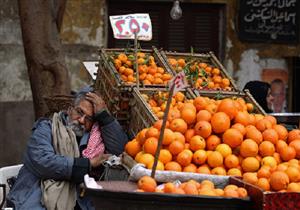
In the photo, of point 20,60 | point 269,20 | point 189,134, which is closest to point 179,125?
point 189,134

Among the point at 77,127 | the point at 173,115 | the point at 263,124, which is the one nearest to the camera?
the point at 263,124

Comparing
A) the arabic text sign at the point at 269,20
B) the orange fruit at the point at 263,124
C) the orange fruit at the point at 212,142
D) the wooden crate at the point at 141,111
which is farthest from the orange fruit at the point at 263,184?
the arabic text sign at the point at 269,20

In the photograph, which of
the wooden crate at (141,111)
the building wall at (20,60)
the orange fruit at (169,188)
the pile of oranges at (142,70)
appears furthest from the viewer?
the building wall at (20,60)

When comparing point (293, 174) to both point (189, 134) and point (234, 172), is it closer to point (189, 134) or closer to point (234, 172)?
point (234, 172)

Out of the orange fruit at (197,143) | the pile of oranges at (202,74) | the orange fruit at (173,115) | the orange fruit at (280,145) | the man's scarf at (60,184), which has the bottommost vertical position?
the man's scarf at (60,184)

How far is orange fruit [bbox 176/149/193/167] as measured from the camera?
4355 mm

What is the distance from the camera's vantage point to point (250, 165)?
436cm

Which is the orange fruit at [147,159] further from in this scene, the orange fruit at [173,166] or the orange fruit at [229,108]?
the orange fruit at [229,108]

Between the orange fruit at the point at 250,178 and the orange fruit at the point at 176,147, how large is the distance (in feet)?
1.37

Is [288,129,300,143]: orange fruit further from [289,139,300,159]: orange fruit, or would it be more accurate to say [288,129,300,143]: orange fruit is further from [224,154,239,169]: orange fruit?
[224,154,239,169]: orange fruit

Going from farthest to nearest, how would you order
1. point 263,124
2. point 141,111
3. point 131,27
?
point 131,27 < point 141,111 < point 263,124

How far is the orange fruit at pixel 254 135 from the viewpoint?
4.48 meters

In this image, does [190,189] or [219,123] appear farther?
[219,123]

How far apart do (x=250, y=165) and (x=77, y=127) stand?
Result: 1.49 meters
